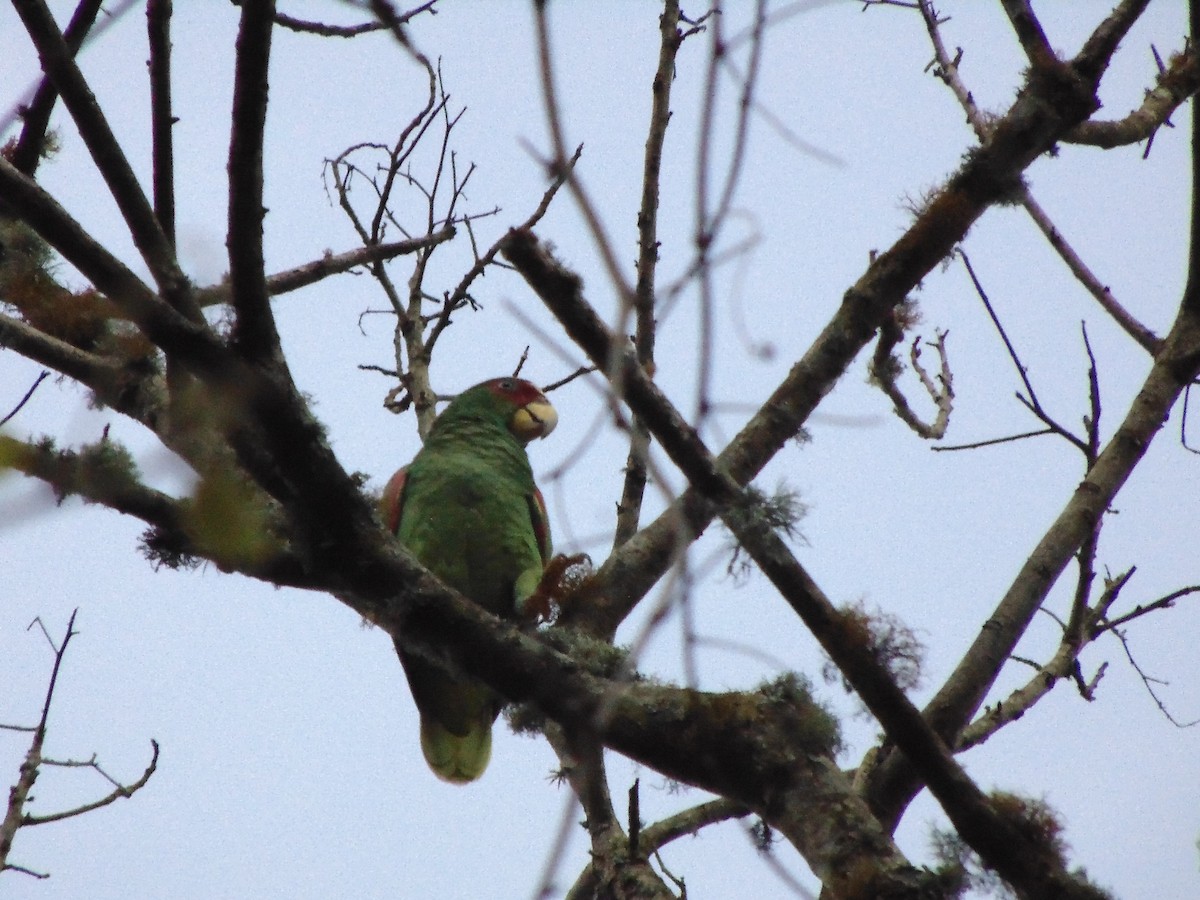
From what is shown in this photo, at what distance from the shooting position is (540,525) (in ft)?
17.1

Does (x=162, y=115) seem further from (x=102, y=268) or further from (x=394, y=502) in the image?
(x=394, y=502)

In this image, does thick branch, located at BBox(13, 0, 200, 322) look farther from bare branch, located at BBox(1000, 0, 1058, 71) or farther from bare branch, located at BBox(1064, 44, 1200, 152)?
bare branch, located at BBox(1064, 44, 1200, 152)

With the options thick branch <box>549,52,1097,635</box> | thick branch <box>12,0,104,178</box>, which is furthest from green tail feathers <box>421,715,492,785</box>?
thick branch <box>12,0,104,178</box>

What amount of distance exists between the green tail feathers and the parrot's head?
64.4 inches

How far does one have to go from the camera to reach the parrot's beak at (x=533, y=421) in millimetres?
5895

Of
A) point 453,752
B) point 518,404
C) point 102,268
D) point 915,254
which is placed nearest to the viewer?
point 102,268

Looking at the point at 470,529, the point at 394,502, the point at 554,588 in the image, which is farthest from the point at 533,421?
the point at 554,588

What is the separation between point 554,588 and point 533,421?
2277 millimetres

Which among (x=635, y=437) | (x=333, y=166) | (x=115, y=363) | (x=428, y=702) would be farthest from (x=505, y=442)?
(x=635, y=437)

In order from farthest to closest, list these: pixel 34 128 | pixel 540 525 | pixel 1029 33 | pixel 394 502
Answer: pixel 540 525
pixel 394 502
pixel 34 128
pixel 1029 33

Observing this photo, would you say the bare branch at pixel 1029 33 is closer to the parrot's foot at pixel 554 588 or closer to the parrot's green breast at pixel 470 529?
the parrot's foot at pixel 554 588

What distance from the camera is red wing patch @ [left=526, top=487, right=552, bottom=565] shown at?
519 cm

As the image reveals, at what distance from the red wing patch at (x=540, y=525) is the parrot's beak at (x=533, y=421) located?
72cm

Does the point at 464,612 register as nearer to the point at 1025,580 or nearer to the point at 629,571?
the point at 629,571
